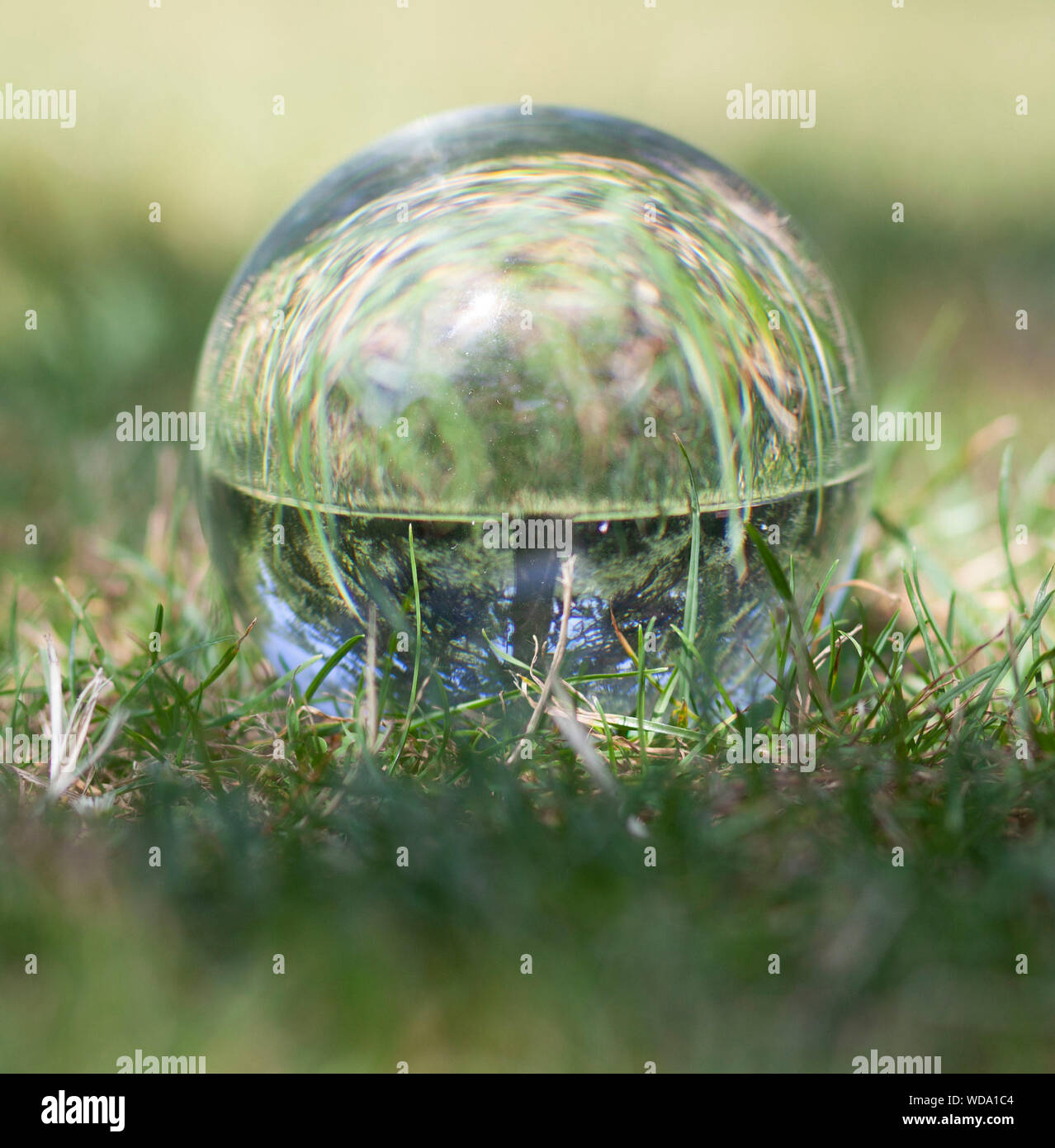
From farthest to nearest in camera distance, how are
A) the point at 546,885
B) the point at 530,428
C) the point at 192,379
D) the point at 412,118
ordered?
the point at 412,118
the point at 192,379
the point at 530,428
the point at 546,885

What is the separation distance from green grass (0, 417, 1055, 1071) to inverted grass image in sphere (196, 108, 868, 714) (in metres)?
0.10

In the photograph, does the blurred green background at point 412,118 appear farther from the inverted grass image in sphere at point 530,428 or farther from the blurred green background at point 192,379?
the inverted grass image in sphere at point 530,428

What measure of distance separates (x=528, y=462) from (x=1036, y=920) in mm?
893

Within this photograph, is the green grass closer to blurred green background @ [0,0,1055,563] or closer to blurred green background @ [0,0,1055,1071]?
blurred green background @ [0,0,1055,1071]

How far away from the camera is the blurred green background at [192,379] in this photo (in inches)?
47.4

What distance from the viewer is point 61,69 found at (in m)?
5.30

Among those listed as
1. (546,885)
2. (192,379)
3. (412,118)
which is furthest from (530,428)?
(412,118)

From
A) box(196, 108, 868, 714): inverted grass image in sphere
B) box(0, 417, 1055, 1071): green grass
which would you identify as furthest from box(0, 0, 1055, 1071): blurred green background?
box(196, 108, 868, 714): inverted grass image in sphere

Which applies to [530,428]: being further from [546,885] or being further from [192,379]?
[192,379]

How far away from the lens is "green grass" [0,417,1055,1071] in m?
1.20

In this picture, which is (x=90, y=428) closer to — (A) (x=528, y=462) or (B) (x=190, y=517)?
(B) (x=190, y=517)

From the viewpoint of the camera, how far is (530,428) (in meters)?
1.61

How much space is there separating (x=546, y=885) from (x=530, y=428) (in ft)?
2.18

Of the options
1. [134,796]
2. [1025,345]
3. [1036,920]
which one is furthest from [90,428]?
[1025,345]
